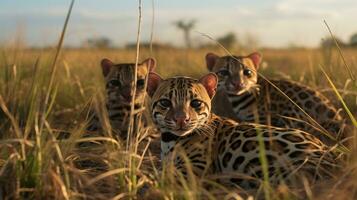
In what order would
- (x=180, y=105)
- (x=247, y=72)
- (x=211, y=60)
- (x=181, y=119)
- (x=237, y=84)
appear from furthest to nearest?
(x=211, y=60), (x=247, y=72), (x=237, y=84), (x=180, y=105), (x=181, y=119)

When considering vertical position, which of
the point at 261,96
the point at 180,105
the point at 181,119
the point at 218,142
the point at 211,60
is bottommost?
the point at 218,142

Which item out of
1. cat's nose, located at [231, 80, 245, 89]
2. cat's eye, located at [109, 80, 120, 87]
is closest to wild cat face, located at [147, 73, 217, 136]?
cat's eye, located at [109, 80, 120, 87]

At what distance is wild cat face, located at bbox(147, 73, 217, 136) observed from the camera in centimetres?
532

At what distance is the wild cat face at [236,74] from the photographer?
8.51 metres

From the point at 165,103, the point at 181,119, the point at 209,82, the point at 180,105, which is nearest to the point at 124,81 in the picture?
the point at 209,82

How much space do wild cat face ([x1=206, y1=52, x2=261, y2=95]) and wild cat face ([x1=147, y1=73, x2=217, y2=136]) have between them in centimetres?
283

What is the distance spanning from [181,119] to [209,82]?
2.24 feet

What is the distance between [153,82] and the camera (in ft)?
19.1

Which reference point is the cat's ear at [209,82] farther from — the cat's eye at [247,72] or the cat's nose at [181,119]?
the cat's eye at [247,72]

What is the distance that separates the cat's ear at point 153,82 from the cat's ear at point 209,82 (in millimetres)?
391

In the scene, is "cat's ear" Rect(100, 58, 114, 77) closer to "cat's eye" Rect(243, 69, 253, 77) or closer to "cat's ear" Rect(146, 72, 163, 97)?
"cat's eye" Rect(243, 69, 253, 77)

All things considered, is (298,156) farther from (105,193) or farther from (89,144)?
(89,144)

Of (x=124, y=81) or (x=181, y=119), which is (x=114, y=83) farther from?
(x=181, y=119)

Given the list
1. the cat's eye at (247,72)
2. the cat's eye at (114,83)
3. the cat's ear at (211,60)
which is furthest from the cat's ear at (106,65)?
the cat's eye at (247,72)
